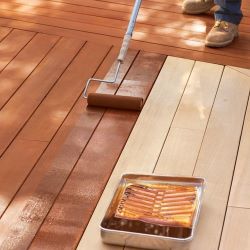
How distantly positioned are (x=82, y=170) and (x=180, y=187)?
39cm

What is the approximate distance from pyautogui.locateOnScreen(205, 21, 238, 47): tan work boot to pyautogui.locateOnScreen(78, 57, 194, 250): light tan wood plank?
20 cm

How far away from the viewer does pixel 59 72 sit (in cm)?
309

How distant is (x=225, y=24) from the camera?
3.38 meters

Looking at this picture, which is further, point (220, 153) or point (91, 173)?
point (220, 153)

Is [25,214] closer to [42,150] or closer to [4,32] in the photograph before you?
[42,150]

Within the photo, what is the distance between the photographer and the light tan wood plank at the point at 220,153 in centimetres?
216

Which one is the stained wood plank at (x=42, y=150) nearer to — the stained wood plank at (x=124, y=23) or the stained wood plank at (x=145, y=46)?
the stained wood plank at (x=145, y=46)

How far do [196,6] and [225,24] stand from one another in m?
0.32

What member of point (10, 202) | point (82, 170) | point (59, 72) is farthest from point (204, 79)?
point (10, 202)

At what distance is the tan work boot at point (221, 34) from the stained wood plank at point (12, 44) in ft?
2.84

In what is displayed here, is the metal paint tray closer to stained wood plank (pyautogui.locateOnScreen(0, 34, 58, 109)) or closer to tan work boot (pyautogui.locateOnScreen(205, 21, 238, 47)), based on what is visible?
stained wood plank (pyautogui.locateOnScreen(0, 34, 58, 109))

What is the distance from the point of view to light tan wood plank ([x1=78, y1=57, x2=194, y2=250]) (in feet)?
7.23

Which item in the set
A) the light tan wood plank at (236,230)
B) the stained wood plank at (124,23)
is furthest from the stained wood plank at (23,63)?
the light tan wood plank at (236,230)

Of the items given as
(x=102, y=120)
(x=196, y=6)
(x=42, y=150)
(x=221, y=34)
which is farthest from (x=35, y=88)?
(x=196, y=6)
